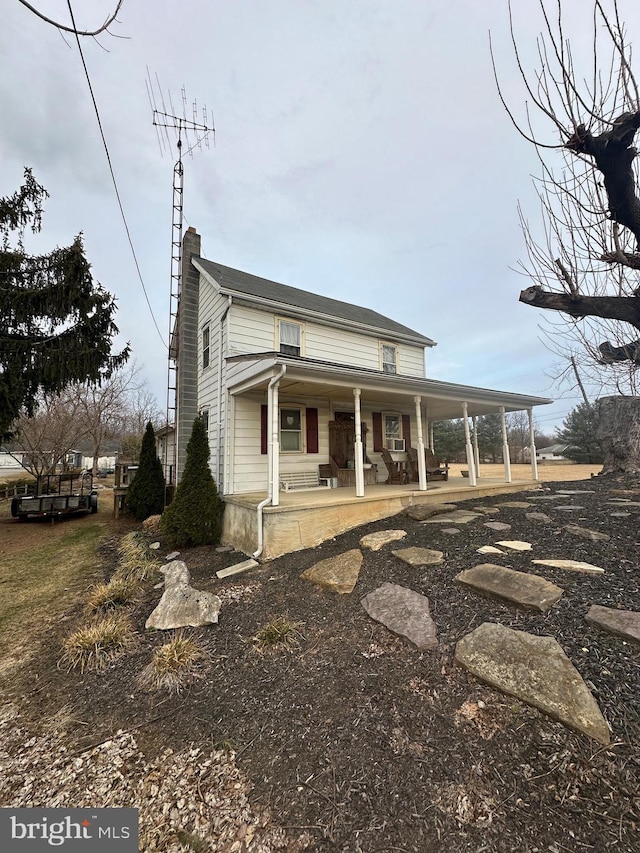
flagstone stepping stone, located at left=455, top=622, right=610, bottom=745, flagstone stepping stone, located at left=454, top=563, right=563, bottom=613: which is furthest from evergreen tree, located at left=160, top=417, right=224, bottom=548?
flagstone stepping stone, located at left=455, top=622, right=610, bottom=745

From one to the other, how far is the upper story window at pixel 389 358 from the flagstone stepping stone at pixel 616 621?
8.97 meters

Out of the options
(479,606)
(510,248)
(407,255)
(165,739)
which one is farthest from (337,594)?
(407,255)

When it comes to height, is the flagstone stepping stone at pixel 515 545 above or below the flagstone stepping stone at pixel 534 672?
above

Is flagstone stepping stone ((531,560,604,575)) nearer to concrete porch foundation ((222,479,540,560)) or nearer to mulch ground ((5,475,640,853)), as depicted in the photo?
mulch ground ((5,475,640,853))

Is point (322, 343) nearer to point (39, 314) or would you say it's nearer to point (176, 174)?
point (176, 174)

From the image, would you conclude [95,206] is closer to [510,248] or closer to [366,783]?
[510,248]

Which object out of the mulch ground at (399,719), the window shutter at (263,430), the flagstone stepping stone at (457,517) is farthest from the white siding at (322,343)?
the mulch ground at (399,719)

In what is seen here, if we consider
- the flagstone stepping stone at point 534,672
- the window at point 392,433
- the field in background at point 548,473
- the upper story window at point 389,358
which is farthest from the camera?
the field in background at point 548,473

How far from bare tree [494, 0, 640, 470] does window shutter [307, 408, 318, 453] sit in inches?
230

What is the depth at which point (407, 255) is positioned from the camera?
1417cm

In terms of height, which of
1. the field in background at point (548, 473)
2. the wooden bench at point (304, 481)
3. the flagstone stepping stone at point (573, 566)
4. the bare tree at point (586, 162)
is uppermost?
the bare tree at point (586, 162)

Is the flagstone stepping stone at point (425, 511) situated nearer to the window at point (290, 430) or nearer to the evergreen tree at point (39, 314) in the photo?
the window at point (290, 430)

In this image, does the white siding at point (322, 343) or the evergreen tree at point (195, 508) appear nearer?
the evergreen tree at point (195, 508)

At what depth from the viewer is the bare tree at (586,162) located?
2.86 metres
